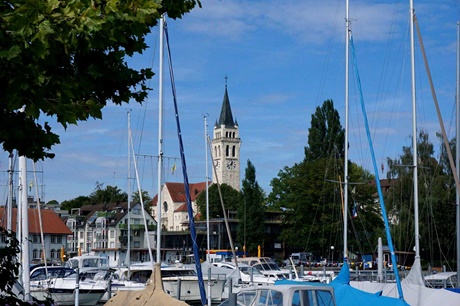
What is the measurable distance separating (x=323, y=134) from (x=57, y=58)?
314 ft

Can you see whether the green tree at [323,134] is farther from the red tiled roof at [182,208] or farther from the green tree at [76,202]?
the red tiled roof at [182,208]

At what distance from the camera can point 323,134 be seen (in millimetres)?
100500

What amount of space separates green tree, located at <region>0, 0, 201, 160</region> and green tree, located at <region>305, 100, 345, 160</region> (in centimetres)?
9249

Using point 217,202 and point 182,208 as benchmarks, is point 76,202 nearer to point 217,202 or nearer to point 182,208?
point 182,208

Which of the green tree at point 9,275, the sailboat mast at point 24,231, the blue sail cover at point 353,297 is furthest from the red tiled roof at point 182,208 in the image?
the green tree at point 9,275

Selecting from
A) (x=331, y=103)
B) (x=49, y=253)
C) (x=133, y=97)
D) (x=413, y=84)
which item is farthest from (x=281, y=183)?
(x=133, y=97)

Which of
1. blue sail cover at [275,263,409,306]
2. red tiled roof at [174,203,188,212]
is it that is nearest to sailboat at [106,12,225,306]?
blue sail cover at [275,263,409,306]

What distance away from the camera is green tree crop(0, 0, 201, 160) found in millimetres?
5289

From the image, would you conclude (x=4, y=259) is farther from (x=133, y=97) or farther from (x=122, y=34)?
(x=122, y=34)

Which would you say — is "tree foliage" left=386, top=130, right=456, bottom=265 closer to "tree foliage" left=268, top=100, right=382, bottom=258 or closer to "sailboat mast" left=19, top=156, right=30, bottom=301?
"tree foliage" left=268, top=100, right=382, bottom=258

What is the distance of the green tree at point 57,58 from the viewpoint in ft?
17.4

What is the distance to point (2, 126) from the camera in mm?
5961

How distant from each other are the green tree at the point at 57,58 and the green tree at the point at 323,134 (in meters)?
92.5

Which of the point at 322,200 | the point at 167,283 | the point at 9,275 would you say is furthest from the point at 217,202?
the point at 9,275
